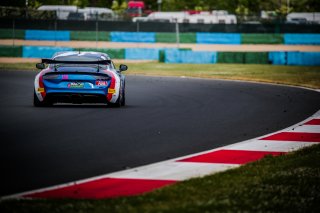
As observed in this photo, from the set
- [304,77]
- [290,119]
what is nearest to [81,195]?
[290,119]

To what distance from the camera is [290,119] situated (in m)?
14.8

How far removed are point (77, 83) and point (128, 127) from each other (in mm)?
3136

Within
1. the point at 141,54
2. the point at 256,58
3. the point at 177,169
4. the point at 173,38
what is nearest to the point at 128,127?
the point at 177,169

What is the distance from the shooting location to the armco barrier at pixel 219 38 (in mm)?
55625

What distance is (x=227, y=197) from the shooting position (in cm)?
716

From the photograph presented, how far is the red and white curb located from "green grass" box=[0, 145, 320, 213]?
0.30m

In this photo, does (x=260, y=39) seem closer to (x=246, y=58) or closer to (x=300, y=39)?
(x=300, y=39)

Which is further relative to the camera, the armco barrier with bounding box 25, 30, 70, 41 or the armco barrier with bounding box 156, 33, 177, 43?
the armco barrier with bounding box 156, 33, 177, 43

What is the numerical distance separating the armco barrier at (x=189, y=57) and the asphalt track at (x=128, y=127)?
16.3 meters

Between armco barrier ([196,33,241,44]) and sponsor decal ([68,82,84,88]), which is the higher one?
sponsor decal ([68,82,84,88])

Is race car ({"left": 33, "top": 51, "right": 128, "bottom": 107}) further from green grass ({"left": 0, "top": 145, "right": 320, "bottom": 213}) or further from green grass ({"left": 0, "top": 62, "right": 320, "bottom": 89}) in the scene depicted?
green grass ({"left": 0, "top": 62, "right": 320, "bottom": 89})

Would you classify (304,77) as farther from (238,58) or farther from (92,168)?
(92,168)

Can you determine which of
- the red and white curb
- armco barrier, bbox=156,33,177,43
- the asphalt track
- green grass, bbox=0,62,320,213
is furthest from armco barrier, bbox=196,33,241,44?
green grass, bbox=0,62,320,213

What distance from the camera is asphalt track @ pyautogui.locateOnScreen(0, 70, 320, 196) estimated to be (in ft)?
29.6
